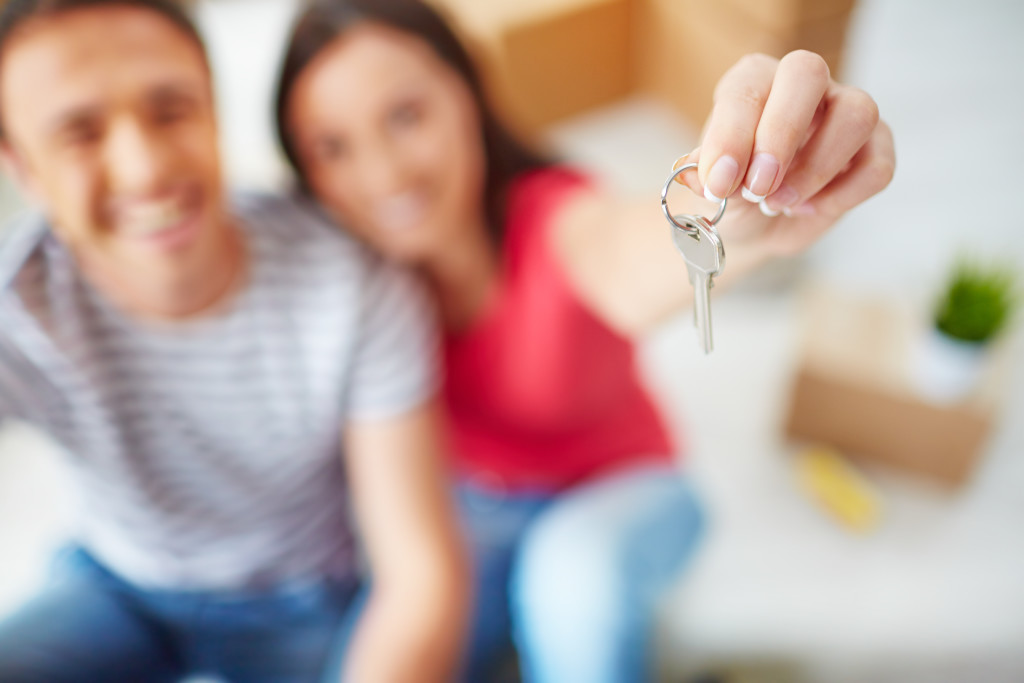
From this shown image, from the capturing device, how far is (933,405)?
1.02 meters

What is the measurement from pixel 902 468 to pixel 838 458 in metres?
0.09

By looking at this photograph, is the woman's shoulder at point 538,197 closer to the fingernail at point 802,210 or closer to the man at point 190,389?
the man at point 190,389

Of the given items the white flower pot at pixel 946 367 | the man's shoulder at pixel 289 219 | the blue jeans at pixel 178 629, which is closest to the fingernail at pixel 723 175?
the man's shoulder at pixel 289 219

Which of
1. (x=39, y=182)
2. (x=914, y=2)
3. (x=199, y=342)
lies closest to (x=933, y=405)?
(x=914, y=2)

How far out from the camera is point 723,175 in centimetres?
30

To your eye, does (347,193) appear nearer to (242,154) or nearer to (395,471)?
(395,471)

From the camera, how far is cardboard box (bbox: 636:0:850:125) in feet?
1.38


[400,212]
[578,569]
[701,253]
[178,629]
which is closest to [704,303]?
[701,253]

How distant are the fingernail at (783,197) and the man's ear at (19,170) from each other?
55cm

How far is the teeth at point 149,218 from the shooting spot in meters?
0.57

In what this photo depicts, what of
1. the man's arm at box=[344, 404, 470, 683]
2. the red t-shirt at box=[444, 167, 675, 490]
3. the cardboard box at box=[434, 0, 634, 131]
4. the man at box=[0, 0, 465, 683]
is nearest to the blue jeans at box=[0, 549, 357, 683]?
the man at box=[0, 0, 465, 683]

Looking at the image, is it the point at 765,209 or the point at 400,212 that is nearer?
the point at 765,209

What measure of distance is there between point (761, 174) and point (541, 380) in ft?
1.74

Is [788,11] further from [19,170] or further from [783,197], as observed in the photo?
[19,170]
